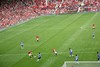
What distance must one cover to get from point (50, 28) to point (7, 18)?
15155 mm

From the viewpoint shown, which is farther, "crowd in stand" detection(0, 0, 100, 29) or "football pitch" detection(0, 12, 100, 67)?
"crowd in stand" detection(0, 0, 100, 29)

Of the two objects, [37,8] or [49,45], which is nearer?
[49,45]

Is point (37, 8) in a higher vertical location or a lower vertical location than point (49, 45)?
lower

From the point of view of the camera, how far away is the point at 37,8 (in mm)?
74938

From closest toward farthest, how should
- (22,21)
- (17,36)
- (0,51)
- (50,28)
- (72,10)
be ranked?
(0,51), (17,36), (50,28), (22,21), (72,10)

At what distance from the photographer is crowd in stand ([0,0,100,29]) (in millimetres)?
61963

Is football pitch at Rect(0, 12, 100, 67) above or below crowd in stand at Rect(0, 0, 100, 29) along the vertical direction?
above

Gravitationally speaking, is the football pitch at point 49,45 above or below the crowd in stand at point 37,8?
above

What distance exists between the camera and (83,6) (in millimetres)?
72125

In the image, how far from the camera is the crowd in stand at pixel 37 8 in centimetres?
6196

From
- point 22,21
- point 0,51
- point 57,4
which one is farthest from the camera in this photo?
point 57,4

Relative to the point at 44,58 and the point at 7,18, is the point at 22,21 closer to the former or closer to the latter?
the point at 7,18

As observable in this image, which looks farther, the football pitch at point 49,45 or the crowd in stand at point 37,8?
the crowd in stand at point 37,8

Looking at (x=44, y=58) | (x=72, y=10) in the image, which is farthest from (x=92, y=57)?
(x=72, y=10)
